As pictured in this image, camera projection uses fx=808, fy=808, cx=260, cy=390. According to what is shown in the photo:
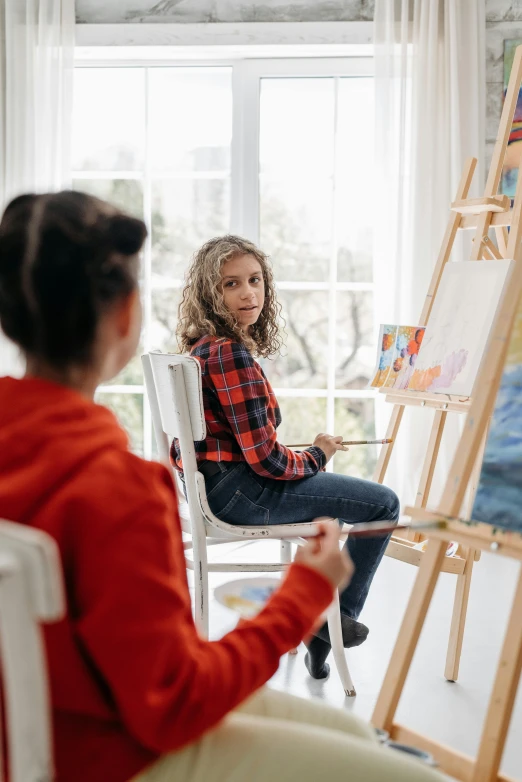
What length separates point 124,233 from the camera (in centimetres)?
80

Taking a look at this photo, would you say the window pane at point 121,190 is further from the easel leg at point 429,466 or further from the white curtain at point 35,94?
the easel leg at point 429,466

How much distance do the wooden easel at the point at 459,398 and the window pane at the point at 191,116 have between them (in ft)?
5.75

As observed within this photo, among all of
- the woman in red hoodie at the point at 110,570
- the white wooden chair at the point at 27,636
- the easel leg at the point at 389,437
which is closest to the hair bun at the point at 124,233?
the woman in red hoodie at the point at 110,570

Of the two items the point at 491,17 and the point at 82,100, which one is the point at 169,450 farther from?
the point at 491,17

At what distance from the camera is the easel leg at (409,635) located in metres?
1.37

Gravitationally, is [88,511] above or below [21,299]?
below

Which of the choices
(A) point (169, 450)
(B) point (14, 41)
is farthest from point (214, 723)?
(B) point (14, 41)

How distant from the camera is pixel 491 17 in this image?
3.78 m

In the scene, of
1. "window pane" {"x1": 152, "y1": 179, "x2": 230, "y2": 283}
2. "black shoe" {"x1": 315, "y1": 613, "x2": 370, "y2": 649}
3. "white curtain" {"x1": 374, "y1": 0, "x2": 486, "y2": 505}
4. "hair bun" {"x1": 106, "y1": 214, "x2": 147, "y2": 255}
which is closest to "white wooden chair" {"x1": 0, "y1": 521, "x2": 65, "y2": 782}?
"hair bun" {"x1": 106, "y1": 214, "x2": 147, "y2": 255}

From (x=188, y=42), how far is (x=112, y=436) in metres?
3.53

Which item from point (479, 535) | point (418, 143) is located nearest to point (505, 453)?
point (479, 535)

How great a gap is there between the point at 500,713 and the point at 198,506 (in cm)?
99

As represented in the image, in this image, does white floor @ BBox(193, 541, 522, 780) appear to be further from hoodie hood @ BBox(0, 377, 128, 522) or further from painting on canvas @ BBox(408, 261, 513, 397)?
hoodie hood @ BBox(0, 377, 128, 522)

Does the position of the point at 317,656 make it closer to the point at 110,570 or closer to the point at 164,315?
the point at 110,570
